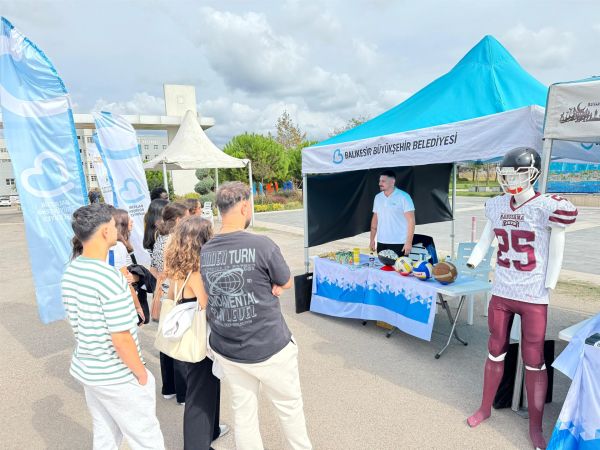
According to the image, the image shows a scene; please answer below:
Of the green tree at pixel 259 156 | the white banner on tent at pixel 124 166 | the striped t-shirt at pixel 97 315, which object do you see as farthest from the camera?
the green tree at pixel 259 156

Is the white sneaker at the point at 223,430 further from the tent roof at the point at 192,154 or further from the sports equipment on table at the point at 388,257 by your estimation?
the tent roof at the point at 192,154

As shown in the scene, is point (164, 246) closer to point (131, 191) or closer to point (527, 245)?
point (527, 245)

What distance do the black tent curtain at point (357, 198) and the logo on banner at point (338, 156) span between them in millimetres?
626

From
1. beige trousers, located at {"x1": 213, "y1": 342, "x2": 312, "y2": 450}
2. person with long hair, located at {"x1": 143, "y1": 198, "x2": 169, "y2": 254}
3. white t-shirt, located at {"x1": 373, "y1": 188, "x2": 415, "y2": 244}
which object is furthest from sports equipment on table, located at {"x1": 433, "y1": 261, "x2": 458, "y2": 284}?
person with long hair, located at {"x1": 143, "y1": 198, "x2": 169, "y2": 254}

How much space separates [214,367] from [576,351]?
2.20 metres

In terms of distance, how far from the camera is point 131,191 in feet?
20.2

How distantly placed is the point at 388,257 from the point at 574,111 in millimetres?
2277

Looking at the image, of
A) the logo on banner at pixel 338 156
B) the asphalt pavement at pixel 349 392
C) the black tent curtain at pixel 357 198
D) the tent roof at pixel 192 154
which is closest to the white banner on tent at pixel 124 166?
the asphalt pavement at pixel 349 392

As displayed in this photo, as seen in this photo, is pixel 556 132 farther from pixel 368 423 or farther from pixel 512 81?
pixel 368 423

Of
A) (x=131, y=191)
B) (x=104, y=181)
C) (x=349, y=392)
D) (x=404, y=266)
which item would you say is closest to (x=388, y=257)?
(x=404, y=266)

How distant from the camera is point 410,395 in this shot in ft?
10.4

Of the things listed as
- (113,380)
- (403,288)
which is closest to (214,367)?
(113,380)

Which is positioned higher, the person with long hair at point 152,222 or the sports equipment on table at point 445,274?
the person with long hair at point 152,222

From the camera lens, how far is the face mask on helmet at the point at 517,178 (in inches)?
97.0
